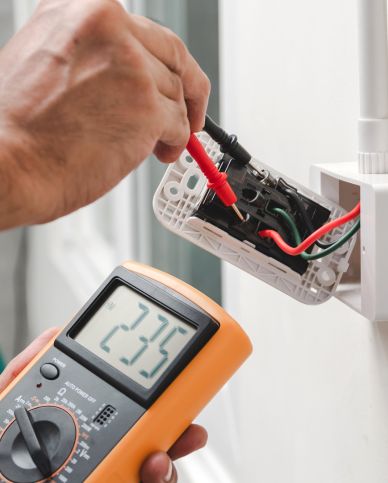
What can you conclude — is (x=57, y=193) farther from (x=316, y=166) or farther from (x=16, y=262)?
(x=16, y=262)

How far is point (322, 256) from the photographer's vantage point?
24.2 inches

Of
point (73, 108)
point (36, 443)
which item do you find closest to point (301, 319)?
point (36, 443)

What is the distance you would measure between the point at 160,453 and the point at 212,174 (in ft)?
0.70

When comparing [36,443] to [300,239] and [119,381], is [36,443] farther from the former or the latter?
[300,239]

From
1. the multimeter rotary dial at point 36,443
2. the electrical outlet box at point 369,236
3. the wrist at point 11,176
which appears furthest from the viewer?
the multimeter rotary dial at point 36,443

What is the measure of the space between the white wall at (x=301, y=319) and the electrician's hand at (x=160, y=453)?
4.7 inches

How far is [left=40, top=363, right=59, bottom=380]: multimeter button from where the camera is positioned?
72 cm

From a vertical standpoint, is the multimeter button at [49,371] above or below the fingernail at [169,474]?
above

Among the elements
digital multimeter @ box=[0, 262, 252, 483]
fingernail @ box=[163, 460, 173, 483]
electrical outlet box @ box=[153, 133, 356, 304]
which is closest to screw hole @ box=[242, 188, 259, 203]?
electrical outlet box @ box=[153, 133, 356, 304]

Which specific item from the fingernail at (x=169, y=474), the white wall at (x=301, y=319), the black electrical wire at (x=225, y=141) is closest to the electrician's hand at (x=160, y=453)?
the fingernail at (x=169, y=474)

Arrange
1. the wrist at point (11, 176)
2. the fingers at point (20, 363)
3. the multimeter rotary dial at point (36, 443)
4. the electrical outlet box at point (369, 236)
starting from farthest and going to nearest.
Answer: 1. the fingers at point (20, 363)
2. the multimeter rotary dial at point (36, 443)
3. the electrical outlet box at point (369, 236)
4. the wrist at point (11, 176)

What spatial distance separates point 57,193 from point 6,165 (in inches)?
1.2

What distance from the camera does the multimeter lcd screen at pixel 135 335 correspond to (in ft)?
2.24

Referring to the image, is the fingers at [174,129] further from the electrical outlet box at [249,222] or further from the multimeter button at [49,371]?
the multimeter button at [49,371]
